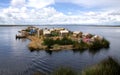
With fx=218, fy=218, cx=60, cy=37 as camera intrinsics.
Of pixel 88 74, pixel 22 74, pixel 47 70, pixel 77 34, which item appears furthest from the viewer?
pixel 77 34

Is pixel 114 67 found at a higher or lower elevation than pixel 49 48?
higher

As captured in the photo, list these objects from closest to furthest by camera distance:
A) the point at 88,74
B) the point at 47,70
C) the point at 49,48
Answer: the point at 88,74
the point at 47,70
the point at 49,48

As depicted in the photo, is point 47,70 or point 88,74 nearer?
point 88,74

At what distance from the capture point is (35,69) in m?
37.6

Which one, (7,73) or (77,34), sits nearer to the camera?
(7,73)

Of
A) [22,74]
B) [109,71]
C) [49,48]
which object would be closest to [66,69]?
[109,71]

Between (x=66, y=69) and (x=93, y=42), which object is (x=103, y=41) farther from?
(x=66, y=69)

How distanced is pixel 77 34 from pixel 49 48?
26050 millimetres

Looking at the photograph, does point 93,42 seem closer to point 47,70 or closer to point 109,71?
point 47,70

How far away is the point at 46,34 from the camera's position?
8969 cm

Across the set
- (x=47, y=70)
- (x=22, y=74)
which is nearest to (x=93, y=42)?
(x=47, y=70)

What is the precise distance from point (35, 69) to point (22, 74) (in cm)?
490

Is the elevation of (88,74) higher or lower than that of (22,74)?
higher

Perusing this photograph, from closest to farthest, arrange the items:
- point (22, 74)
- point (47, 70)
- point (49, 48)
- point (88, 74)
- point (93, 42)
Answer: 1. point (88, 74)
2. point (22, 74)
3. point (47, 70)
4. point (49, 48)
5. point (93, 42)
